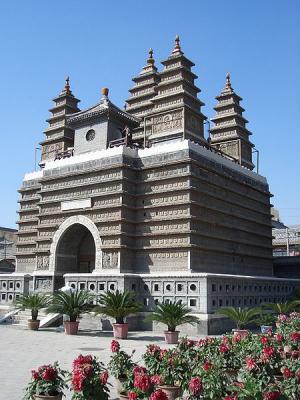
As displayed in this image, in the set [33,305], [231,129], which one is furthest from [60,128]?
[33,305]

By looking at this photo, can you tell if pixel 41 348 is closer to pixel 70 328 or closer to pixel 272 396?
pixel 70 328

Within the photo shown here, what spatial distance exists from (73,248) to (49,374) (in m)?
25.4

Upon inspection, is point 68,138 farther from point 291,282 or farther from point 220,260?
point 291,282

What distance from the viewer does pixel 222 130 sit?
43156mm

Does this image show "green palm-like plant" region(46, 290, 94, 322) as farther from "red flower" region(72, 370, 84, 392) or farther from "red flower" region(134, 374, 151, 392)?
"red flower" region(134, 374, 151, 392)

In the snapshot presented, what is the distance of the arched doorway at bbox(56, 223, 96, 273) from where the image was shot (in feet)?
105

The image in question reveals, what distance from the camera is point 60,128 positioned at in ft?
141

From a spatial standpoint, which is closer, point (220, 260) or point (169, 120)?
point (220, 260)

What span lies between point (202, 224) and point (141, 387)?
69.3 feet

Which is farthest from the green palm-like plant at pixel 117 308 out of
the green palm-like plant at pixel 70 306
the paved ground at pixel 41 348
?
the green palm-like plant at pixel 70 306

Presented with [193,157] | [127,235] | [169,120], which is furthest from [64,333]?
[169,120]

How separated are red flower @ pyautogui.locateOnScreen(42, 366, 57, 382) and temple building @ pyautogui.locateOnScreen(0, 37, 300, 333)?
51.9ft

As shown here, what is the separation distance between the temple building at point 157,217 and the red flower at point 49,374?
15822 millimetres

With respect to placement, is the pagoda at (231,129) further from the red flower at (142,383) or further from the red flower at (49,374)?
the red flower at (142,383)
